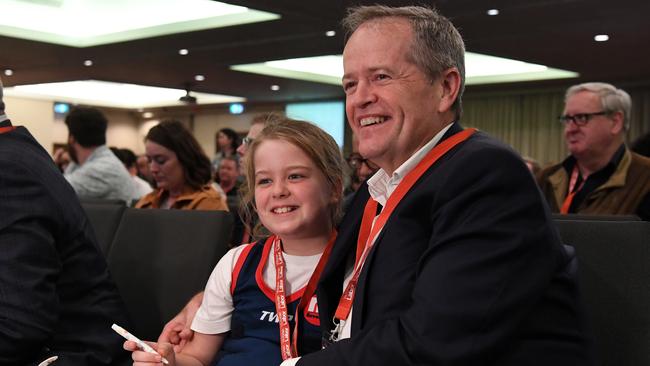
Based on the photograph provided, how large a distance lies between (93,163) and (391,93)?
3.22 meters

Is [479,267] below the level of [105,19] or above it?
below

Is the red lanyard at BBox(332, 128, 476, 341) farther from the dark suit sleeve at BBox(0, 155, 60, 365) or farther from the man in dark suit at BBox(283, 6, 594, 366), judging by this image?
the dark suit sleeve at BBox(0, 155, 60, 365)

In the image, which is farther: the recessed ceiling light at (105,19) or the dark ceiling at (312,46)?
the recessed ceiling light at (105,19)

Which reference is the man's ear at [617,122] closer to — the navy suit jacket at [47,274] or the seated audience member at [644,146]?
the seated audience member at [644,146]

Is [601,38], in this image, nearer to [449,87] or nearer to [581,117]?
[581,117]

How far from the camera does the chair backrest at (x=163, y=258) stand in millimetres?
2191

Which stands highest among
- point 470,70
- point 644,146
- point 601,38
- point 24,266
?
point 470,70

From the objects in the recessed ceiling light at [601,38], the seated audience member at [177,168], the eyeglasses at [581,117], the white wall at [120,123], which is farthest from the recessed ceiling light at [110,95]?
the eyeglasses at [581,117]

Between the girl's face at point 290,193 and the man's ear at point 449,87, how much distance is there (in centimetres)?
45

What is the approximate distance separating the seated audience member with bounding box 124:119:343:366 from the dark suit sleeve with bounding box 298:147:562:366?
1.77 ft

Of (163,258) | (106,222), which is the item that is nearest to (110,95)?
(106,222)

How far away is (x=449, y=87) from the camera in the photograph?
1.45 m

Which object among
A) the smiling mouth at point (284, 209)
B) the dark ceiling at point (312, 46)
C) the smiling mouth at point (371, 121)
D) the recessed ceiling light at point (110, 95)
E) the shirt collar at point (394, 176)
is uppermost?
the recessed ceiling light at point (110, 95)

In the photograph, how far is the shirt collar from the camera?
142 centimetres
